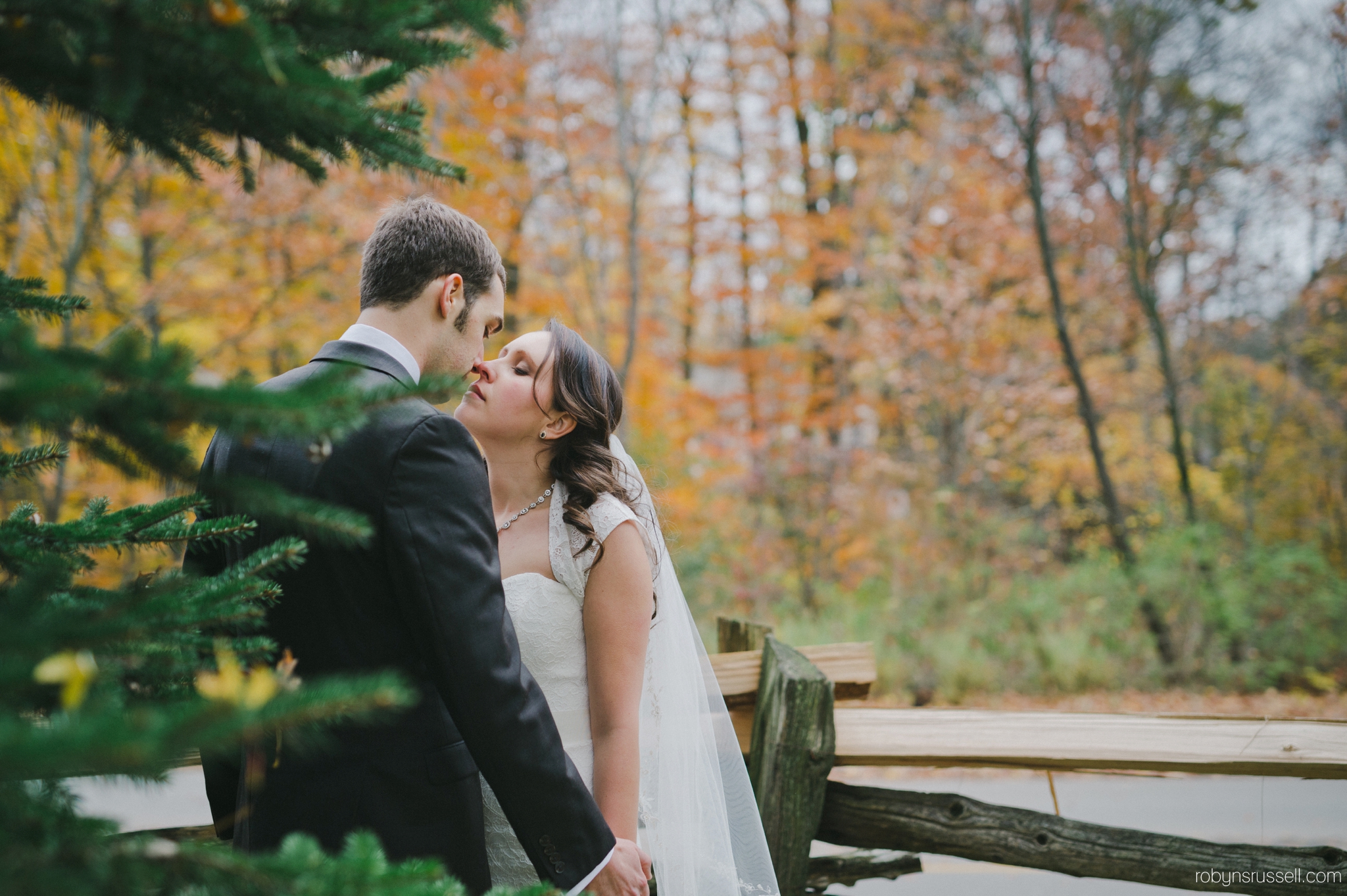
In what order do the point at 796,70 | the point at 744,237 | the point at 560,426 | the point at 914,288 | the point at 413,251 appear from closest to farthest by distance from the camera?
the point at 413,251
the point at 560,426
the point at 914,288
the point at 744,237
the point at 796,70

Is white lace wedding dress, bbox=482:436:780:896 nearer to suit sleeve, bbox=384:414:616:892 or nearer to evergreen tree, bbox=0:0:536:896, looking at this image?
suit sleeve, bbox=384:414:616:892

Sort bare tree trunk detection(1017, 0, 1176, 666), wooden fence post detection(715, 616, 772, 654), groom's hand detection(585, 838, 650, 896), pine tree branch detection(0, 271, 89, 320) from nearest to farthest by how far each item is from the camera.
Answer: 1. pine tree branch detection(0, 271, 89, 320)
2. groom's hand detection(585, 838, 650, 896)
3. wooden fence post detection(715, 616, 772, 654)
4. bare tree trunk detection(1017, 0, 1176, 666)

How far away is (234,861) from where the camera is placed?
707 millimetres

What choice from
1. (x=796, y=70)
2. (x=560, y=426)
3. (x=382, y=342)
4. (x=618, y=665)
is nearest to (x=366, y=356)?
(x=382, y=342)

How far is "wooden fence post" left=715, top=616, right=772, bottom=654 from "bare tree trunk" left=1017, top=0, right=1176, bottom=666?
720 cm

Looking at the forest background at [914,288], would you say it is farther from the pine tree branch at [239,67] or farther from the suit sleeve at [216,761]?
the pine tree branch at [239,67]

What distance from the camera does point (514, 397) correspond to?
2543mm

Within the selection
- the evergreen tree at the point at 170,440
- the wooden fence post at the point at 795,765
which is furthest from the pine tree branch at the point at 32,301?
the wooden fence post at the point at 795,765

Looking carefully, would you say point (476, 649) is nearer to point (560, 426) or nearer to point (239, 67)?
point (560, 426)

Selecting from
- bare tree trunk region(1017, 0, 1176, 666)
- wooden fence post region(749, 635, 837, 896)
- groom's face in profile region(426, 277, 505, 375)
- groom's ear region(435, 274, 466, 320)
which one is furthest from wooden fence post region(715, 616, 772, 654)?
bare tree trunk region(1017, 0, 1176, 666)

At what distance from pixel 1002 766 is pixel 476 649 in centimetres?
223

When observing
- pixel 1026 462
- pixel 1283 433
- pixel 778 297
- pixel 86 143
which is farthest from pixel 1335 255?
pixel 86 143

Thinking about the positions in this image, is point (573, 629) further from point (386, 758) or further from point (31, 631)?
point (31, 631)

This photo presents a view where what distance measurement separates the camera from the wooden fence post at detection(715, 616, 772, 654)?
10.7ft
